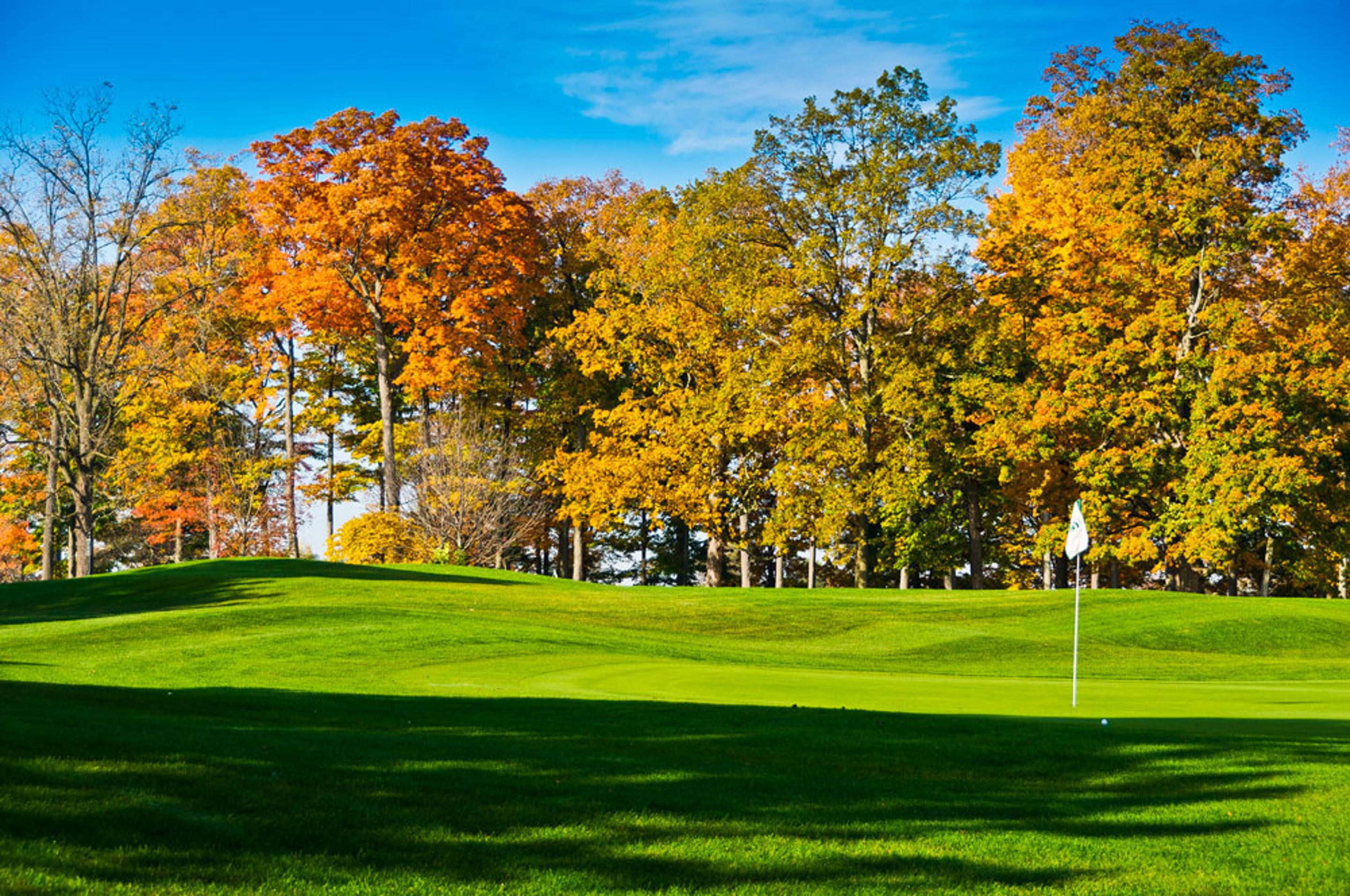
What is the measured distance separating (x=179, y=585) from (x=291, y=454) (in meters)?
15.6

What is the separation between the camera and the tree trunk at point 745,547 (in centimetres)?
3897

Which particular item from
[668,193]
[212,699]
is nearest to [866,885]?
[212,699]

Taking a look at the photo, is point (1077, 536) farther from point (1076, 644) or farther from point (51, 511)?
point (51, 511)

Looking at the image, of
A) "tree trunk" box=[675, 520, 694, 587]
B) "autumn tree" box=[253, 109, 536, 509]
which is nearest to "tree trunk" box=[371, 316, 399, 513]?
"autumn tree" box=[253, 109, 536, 509]

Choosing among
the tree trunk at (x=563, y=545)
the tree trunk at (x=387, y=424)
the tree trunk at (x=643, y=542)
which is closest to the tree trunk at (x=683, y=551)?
the tree trunk at (x=643, y=542)

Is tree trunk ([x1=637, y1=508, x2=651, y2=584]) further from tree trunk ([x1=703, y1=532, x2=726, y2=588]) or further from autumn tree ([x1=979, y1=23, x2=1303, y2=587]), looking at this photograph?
autumn tree ([x1=979, y1=23, x2=1303, y2=587])

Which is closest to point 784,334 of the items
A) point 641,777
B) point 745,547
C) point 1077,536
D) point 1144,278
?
point 745,547

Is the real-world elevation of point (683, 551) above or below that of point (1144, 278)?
below

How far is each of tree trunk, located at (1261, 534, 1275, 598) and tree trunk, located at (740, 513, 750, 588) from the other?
616 inches

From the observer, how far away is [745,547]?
39594 mm

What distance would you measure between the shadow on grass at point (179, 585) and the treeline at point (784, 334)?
5935 millimetres

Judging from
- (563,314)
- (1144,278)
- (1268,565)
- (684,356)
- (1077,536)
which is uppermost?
(563,314)

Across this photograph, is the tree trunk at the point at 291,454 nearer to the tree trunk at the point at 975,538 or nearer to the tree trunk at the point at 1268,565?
the tree trunk at the point at 975,538

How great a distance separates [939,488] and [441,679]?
21905 mm
